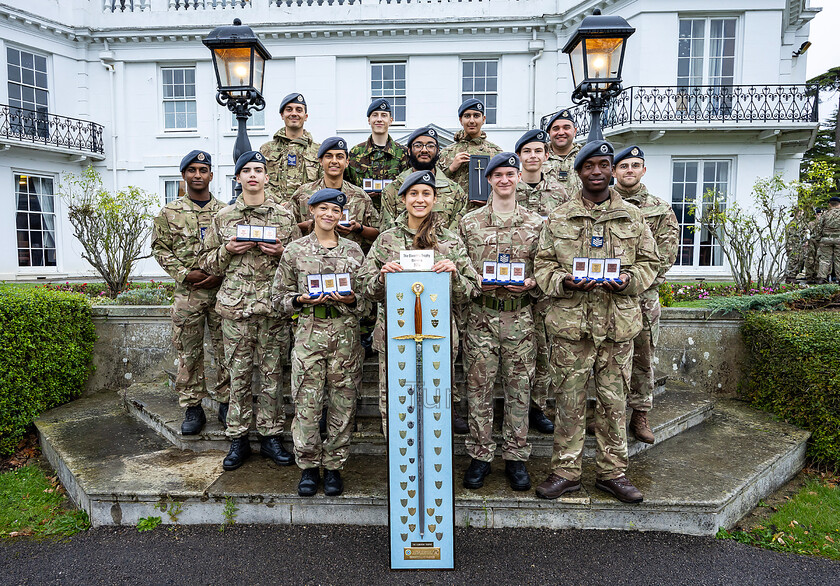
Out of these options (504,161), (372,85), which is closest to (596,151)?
(504,161)

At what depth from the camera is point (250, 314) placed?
4.24 metres

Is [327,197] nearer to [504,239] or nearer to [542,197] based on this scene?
[504,239]

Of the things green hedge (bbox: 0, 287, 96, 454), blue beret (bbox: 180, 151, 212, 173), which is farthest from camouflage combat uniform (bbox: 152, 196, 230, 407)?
green hedge (bbox: 0, 287, 96, 454)

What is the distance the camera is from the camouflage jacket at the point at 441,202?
16.4ft

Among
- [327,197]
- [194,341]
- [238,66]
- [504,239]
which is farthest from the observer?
[238,66]

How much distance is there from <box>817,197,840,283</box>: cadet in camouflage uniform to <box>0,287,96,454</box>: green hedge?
15391 millimetres

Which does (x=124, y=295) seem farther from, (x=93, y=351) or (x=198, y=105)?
(x=198, y=105)

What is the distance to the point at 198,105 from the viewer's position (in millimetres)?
16641

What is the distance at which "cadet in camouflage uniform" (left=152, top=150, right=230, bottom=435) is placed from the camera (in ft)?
Result: 15.8

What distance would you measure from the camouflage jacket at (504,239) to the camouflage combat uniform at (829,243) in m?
12.2

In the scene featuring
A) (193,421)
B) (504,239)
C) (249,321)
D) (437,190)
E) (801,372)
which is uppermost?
(437,190)

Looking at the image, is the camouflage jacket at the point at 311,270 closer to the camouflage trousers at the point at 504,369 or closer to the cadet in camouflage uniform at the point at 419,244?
the cadet in camouflage uniform at the point at 419,244

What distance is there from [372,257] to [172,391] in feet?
13.0

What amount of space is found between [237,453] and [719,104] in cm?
1604
